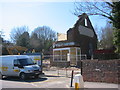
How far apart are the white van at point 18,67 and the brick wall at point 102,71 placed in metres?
4.61

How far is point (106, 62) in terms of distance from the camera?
11484 mm

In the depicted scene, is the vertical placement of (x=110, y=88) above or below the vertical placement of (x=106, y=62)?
below

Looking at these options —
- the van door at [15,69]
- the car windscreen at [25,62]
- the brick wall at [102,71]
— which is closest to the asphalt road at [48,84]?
the brick wall at [102,71]

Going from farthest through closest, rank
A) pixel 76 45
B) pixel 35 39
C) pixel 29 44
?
pixel 35 39 < pixel 29 44 < pixel 76 45

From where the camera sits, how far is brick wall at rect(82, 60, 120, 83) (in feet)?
36.0

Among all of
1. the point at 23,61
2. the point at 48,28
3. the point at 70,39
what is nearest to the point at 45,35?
the point at 48,28

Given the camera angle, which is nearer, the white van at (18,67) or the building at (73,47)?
the white van at (18,67)

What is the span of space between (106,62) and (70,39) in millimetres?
19645

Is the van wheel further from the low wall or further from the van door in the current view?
the low wall

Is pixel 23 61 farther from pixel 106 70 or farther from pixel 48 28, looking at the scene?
pixel 48 28

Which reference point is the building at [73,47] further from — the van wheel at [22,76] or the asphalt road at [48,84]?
the asphalt road at [48,84]

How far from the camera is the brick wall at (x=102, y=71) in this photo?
11.0 m

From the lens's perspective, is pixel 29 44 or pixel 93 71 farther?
pixel 29 44

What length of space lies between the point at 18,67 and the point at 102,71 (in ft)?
24.7
